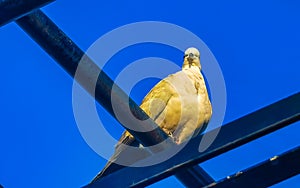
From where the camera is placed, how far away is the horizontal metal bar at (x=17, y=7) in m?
1.97

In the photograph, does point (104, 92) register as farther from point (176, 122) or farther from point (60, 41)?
point (176, 122)

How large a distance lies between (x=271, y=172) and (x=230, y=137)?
170mm

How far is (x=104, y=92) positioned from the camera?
2.21 meters

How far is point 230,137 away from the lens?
2158 mm

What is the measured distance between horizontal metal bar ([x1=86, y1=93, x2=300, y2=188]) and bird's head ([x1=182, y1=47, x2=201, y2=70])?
2585 mm

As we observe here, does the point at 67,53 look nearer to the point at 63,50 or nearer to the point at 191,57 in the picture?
the point at 63,50

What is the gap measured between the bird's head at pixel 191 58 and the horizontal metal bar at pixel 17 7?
287 cm

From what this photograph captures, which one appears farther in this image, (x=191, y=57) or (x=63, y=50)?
(x=191, y=57)

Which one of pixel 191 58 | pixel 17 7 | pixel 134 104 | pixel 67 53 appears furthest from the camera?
pixel 191 58

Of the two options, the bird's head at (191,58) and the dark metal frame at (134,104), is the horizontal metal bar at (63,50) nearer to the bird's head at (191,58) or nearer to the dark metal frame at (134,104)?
the dark metal frame at (134,104)

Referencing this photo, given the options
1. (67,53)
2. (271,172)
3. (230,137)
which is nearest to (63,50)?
(67,53)

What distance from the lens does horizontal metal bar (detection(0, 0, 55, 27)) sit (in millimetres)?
1973

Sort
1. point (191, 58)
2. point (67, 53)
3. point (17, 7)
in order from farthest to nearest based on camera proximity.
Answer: point (191, 58) → point (67, 53) → point (17, 7)

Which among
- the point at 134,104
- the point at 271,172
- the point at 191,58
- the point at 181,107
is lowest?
the point at 271,172
